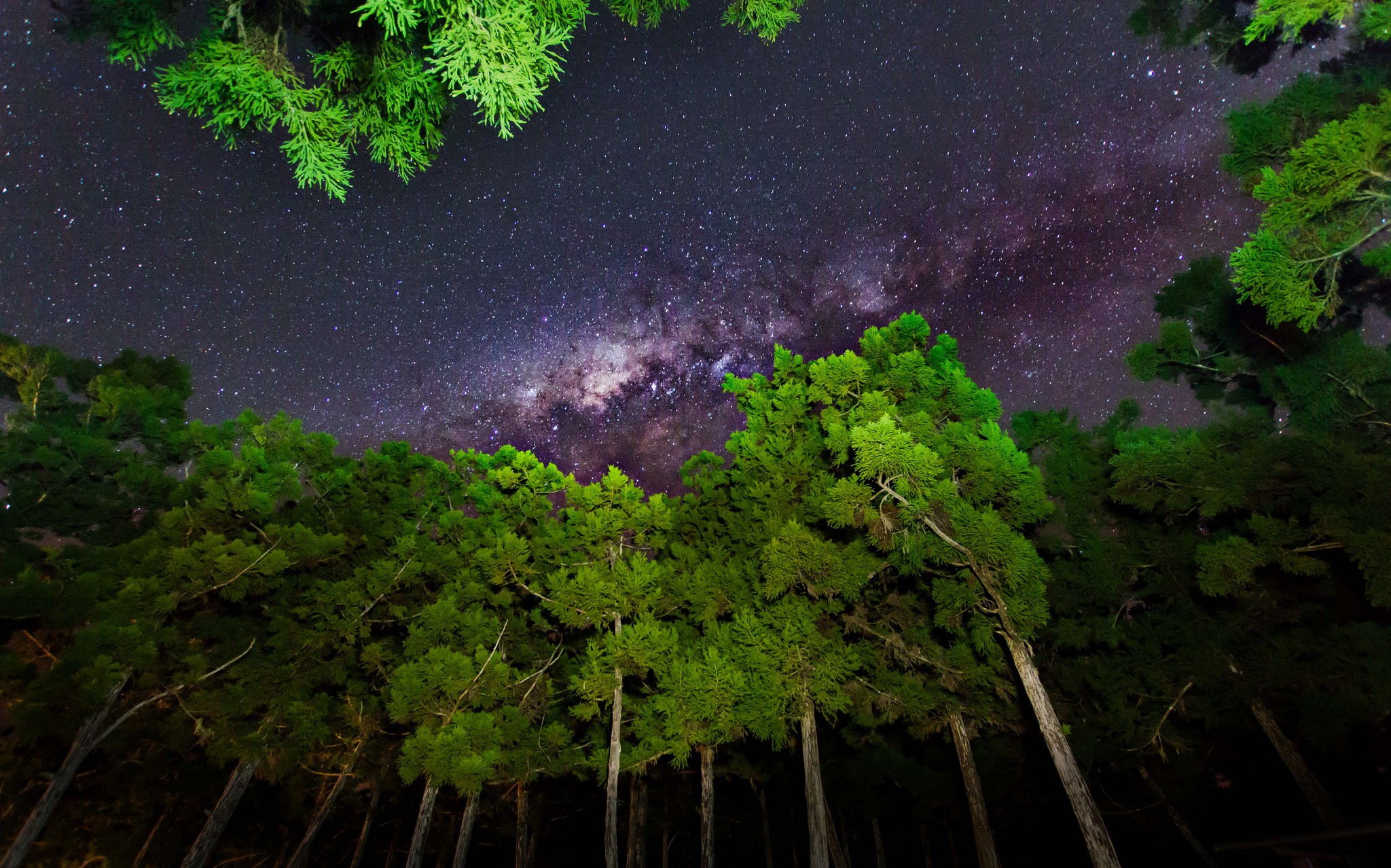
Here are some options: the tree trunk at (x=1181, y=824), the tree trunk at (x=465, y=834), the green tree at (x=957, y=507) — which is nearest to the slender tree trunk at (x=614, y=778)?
the tree trunk at (x=465, y=834)

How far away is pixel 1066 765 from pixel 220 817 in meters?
15.4

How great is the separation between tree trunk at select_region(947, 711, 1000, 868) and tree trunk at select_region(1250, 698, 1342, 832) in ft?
20.9

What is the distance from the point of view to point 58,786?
28.9 feet

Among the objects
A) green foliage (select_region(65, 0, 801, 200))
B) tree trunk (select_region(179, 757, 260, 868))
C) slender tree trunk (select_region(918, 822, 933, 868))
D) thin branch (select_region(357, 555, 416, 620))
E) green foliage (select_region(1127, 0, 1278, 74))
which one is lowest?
slender tree trunk (select_region(918, 822, 933, 868))

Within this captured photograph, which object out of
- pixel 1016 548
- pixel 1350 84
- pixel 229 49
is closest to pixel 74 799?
pixel 229 49

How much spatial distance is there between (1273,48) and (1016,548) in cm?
1012

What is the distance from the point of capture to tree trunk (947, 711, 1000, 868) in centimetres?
885

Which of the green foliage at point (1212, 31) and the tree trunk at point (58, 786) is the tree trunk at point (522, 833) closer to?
the tree trunk at point (58, 786)

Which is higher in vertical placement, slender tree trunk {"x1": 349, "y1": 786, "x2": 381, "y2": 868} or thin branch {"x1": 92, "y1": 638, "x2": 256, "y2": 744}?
thin branch {"x1": 92, "y1": 638, "x2": 256, "y2": 744}

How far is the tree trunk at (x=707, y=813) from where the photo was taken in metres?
9.39

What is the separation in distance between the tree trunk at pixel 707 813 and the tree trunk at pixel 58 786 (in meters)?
10.9

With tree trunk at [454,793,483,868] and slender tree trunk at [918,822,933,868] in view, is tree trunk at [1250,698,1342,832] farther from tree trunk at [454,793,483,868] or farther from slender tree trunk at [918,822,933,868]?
tree trunk at [454,793,483,868]

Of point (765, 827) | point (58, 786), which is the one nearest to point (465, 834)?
point (58, 786)

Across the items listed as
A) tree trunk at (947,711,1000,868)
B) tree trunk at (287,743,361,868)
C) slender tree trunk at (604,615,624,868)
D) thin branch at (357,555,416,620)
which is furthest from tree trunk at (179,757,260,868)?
tree trunk at (947,711,1000,868)
